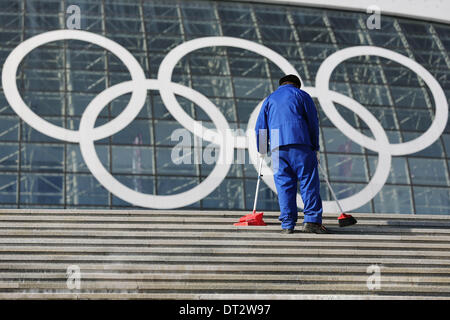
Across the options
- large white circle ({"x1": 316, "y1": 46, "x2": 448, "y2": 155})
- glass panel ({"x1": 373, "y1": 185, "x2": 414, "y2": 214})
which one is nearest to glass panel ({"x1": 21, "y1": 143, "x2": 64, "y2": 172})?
large white circle ({"x1": 316, "y1": 46, "x2": 448, "y2": 155})

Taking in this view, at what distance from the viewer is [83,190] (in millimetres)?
17688

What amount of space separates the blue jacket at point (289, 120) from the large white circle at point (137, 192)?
669cm

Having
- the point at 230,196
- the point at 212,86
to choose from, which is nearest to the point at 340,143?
the point at 230,196

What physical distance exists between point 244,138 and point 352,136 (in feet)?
8.72

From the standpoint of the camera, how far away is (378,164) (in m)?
18.6

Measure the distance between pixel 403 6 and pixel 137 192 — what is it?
1007cm

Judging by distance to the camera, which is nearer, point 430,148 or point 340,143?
point 340,143

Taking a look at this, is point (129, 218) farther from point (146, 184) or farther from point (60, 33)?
point (60, 33)

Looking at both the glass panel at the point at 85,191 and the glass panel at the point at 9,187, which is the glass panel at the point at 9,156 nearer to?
the glass panel at the point at 9,187

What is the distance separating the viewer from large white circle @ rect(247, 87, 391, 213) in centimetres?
1764

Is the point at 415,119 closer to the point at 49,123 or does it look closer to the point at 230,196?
the point at 230,196

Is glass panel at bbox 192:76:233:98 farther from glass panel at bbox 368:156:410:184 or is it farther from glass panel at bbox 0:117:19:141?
glass panel at bbox 0:117:19:141
